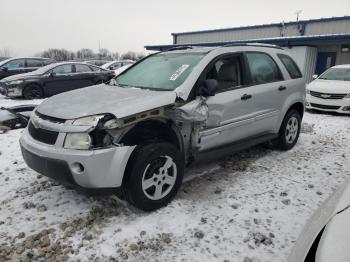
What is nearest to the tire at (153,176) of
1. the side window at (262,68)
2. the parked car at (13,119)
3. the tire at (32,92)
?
the side window at (262,68)

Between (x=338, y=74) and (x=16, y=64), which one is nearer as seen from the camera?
(x=338, y=74)

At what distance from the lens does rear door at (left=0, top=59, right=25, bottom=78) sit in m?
13.5

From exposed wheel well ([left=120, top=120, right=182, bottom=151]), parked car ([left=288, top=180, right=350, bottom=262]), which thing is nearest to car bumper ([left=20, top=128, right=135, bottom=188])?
exposed wheel well ([left=120, top=120, right=182, bottom=151])

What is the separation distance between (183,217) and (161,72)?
186cm

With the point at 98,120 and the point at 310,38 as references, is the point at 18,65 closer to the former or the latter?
the point at 98,120

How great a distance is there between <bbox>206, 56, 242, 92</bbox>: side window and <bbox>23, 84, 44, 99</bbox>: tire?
8.83m

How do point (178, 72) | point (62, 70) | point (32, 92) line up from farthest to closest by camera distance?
point (62, 70)
point (32, 92)
point (178, 72)

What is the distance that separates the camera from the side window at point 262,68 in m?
4.48

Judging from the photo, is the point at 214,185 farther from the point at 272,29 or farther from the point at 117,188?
the point at 272,29

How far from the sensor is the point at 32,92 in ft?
36.1

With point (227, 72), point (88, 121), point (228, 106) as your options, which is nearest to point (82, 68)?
point (227, 72)

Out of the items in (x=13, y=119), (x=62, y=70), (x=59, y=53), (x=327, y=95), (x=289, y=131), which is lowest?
(x=59, y=53)

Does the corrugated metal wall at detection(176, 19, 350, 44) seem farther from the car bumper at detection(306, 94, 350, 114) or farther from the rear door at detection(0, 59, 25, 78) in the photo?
the rear door at detection(0, 59, 25, 78)

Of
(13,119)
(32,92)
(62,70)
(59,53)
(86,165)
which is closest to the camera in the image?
(86,165)
